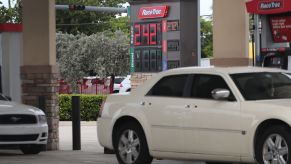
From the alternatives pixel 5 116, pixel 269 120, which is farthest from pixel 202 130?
pixel 5 116

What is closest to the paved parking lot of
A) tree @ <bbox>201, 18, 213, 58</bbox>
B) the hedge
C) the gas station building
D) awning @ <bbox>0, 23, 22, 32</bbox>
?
the gas station building

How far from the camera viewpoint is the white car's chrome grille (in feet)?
48.1

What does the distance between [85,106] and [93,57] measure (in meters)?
18.4

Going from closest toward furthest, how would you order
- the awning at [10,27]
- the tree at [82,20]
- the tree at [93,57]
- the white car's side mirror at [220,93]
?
the white car's side mirror at [220,93], the awning at [10,27], the tree at [93,57], the tree at [82,20]

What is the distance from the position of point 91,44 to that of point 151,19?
1760cm

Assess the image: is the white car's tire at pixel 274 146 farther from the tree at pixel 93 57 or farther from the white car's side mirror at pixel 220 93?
the tree at pixel 93 57

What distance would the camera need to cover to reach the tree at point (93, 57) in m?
46.7

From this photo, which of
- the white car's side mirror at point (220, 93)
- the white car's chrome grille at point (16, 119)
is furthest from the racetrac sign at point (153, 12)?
the white car's side mirror at point (220, 93)

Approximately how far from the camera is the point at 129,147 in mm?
11797

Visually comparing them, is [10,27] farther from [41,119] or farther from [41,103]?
[41,119]

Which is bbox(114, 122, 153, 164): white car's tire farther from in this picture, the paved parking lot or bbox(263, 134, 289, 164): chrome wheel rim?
bbox(263, 134, 289, 164): chrome wheel rim

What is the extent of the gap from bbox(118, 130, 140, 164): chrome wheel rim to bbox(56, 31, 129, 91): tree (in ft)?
113

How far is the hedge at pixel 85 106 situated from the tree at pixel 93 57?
17246 millimetres

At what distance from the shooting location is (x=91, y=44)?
153 feet
